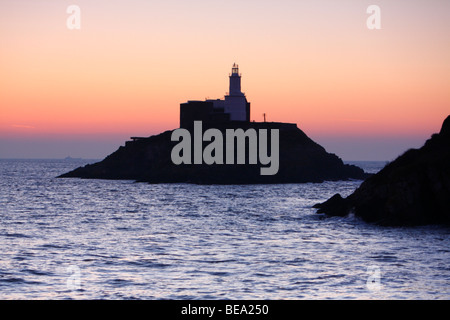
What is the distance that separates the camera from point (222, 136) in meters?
119

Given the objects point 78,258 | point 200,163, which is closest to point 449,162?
point 78,258

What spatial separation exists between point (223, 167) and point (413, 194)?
252 feet

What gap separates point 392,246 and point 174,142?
9414 centimetres

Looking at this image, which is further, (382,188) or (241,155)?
(241,155)

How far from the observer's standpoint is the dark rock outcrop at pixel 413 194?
38500 mm

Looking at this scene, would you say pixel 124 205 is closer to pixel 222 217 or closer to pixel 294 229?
pixel 222 217
